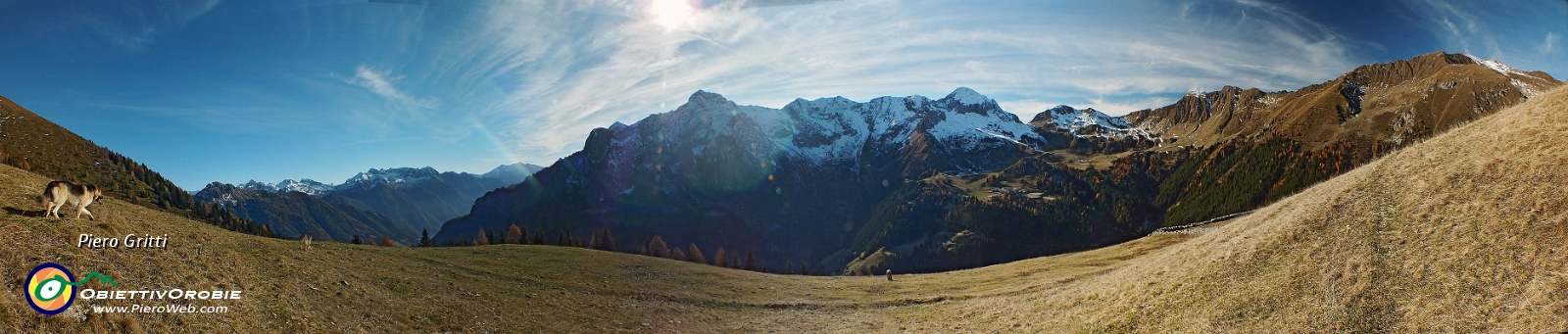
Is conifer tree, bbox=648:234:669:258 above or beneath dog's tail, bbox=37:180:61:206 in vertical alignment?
beneath

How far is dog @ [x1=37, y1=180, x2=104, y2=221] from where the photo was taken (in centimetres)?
2092

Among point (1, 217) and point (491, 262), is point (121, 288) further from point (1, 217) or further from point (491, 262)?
point (491, 262)

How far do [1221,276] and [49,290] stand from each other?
41412mm

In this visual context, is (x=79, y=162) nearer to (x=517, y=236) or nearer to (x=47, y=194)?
(x=517, y=236)

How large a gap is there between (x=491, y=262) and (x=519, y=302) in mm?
19966

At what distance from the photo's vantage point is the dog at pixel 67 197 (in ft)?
68.6

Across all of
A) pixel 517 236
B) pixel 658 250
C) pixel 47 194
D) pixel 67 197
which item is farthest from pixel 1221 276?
pixel 517 236

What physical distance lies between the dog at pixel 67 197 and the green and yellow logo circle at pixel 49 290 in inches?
303

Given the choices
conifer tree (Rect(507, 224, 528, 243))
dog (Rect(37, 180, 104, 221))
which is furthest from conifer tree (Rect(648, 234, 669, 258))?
dog (Rect(37, 180, 104, 221))

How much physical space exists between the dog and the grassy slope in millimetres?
797

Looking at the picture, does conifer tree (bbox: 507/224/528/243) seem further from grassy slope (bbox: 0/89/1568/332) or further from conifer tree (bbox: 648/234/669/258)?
grassy slope (bbox: 0/89/1568/332)

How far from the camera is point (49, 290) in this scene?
1532 cm

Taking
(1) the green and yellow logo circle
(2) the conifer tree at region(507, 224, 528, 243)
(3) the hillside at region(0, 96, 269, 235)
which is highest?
(3) the hillside at region(0, 96, 269, 235)

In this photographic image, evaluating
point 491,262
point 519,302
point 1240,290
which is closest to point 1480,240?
point 1240,290
